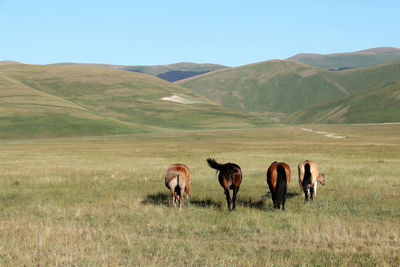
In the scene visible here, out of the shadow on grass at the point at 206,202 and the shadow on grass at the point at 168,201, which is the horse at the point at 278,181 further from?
the shadow on grass at the point at 168,201

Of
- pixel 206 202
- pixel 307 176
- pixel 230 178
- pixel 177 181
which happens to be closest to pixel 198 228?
pixel 230 178

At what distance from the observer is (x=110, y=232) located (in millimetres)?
10055

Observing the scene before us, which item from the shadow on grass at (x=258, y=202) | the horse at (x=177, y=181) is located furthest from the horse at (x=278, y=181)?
the horse at (x=177, y=181)

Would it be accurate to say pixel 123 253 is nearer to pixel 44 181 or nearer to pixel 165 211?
pixel 165 211

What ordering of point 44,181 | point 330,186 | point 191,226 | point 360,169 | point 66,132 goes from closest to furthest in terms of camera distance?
point 191,226 < point 330,186 < point 44,181 < point 360,169 < point 66,132

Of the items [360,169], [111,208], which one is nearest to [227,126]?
[360,169]

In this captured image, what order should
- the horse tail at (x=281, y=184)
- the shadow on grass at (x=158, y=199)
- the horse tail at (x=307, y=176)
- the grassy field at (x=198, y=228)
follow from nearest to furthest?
the grassy field at (x=198, y=228) → the horse tail at (x=281, y=184) → the horse tail at (x=307, y=176) → the shadow on grass at (x=158, y=199)

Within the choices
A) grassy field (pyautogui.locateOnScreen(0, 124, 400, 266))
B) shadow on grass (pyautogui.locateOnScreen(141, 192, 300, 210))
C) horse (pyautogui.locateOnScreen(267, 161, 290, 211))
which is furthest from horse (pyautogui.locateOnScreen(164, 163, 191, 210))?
horse (pyautogui.locateOnScreen(267, 161, 290, 211))

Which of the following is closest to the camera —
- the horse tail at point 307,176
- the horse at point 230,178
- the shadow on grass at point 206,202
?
the horse at point 230,178

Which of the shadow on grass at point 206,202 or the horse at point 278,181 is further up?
the horse at point 278,181

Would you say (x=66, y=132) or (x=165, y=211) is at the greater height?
(x=165, y=211)

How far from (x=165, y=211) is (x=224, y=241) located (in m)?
3.92

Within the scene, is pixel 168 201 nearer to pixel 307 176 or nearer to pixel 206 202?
pixel 206 202

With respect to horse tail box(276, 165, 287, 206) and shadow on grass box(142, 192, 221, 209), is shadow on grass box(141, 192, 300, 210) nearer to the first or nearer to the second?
shadow on grass box(142, 192, 221, 209)
